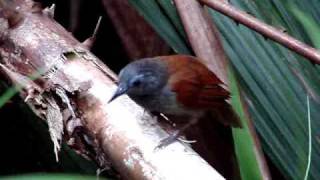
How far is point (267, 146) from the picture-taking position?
2.75 metres

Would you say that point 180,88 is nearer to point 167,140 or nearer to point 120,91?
point 120,91

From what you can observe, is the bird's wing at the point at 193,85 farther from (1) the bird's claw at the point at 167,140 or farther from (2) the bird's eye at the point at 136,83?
(1) the bird's claw at the point at 167,140

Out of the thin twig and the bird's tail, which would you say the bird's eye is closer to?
the bird's tail

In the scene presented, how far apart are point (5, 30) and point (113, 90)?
560 mm

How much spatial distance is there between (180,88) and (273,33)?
825 mm

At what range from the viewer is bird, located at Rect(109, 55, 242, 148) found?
112 inches

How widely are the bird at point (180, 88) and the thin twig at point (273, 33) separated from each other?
1.51 feet

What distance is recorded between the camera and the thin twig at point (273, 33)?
7.05 ft

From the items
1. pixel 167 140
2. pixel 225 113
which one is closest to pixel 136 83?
pixel 225 113

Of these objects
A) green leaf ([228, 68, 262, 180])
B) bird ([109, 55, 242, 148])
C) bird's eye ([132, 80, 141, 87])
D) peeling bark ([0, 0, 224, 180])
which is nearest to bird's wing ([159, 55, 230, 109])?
bird ([109, 55, 242, 148])

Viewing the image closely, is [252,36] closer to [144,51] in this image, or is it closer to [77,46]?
[77,46]

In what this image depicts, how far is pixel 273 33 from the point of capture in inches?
86.5

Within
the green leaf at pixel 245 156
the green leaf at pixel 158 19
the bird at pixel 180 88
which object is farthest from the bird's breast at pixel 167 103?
the green leaf at pixel 245 156

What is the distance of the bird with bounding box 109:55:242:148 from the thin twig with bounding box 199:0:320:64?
461 mm
